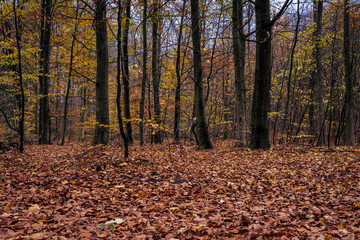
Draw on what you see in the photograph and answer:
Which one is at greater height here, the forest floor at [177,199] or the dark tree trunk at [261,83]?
the dark tree trunk at [261,83]

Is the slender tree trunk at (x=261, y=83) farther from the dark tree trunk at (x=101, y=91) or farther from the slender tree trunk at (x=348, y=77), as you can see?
the dark tree trunk at (x=101, y=91)

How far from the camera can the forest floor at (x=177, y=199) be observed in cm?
261

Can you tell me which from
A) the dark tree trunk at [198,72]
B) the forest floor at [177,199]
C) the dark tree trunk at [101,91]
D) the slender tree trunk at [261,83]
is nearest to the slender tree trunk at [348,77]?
the slender tree trunk at [261,83]

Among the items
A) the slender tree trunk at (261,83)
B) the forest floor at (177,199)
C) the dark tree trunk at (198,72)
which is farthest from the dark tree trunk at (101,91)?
the slender tree trunk at (261,83)

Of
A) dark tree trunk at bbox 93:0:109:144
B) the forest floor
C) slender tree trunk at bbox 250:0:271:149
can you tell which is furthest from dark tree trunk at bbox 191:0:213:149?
dark tree trunk at bbox 93:0:109:144

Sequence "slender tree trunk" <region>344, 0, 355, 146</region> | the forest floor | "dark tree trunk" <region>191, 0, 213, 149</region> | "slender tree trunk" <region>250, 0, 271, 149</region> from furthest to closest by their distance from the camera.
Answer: "slender tree trunk" <region>344, 0, 355, 146</region>, "dark tree trunk" <region>191, 0, 213, 149</region>, "slender tree trunk" <region>250, 0, 271, 149</region>, the forest floor

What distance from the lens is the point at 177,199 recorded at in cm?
388

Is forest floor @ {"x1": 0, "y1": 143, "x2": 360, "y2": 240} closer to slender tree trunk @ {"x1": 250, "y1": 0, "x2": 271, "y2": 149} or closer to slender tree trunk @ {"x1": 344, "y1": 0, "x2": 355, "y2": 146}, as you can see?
slender tree trunk @ {"x1": 250, "y1": 0, "x2": 271, "y2": 149}

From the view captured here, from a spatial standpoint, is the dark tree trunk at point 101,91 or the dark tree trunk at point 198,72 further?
the dark tree trunk at point 198,72

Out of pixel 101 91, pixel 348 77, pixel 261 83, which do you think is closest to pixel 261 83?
pixel 261 83

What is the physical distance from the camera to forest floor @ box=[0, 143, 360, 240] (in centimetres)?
261

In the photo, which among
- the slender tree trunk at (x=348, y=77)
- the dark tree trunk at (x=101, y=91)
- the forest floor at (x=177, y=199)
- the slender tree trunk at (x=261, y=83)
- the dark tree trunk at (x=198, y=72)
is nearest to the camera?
the forest floor at (x=177, y=199)

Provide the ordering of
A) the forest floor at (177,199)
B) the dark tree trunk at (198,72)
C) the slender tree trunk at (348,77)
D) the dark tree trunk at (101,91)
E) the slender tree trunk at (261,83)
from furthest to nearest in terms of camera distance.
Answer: the slender tree trunk at (348,77), the dark tree trunk at (198,72), the slender tree trunk at (261,83), the dark tree trunk at (101,91), the forest floor at (177,199)

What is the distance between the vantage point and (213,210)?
337cm
